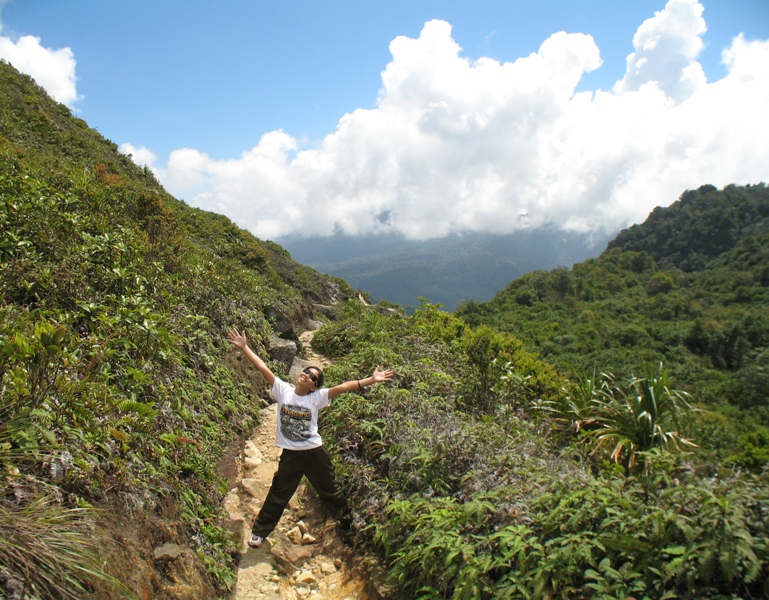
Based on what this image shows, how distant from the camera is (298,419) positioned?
160 inches

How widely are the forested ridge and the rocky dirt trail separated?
0.64 ft

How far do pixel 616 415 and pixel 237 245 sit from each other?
541 inches

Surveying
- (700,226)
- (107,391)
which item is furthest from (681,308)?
(107,391)

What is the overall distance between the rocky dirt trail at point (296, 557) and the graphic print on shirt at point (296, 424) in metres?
1.04

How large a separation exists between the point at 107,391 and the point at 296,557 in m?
2.20

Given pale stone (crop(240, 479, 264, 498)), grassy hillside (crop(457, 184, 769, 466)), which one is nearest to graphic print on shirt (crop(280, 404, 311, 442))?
pale stone (crop(240, 479, 264, 498))

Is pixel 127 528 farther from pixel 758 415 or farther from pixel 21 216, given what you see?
pixel 758 415

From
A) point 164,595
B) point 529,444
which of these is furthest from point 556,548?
point 164,595

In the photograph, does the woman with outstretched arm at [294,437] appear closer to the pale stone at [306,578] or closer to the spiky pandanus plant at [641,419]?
the pale stone at [306,578]

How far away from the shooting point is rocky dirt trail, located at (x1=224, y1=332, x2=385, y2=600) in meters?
3.64

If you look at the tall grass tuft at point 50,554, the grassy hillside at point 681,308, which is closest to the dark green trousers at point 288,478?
the tall grass tuft at point 50,554

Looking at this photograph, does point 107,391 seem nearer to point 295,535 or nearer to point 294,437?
point 294,437

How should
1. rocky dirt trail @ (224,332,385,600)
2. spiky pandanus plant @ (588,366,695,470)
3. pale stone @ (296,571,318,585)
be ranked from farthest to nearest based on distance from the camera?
spiky pandanus plant @ (588,366,695,470), pale stone @ (296,571,318,585), rocky dirt trail @ (224,332,385,600)

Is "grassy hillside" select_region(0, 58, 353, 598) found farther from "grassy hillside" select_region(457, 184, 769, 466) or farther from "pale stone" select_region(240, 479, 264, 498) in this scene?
"grassy hillside" select_region(457, 184, 769, 466)
